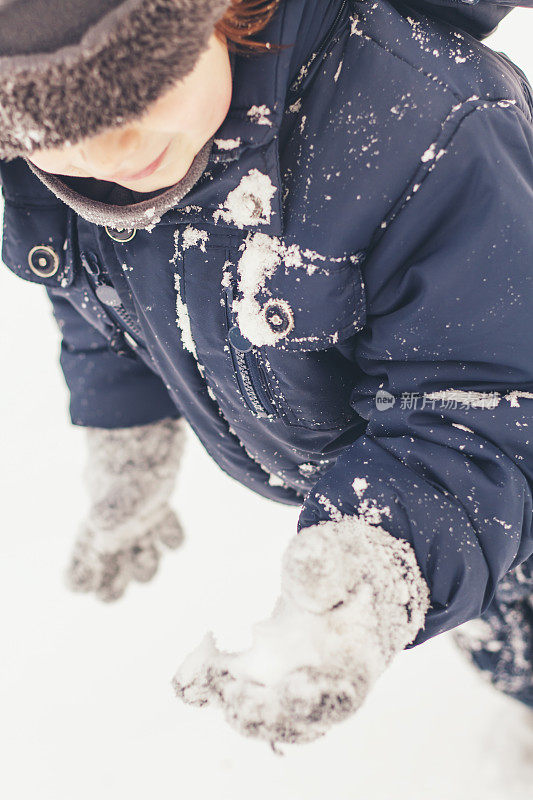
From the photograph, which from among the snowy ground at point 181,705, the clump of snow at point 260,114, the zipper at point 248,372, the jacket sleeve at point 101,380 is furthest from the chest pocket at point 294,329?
the snowy ground at point 181,705

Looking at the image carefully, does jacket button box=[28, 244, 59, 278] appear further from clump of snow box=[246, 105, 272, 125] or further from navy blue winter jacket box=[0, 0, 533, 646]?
clump of snow box=[246, 105, 272, 125]

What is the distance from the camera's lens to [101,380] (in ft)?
3.77

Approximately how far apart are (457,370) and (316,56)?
1.08 feet

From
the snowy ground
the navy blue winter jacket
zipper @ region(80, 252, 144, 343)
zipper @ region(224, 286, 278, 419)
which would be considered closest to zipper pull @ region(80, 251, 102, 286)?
zipper @ region(80, 252, 144, 343)

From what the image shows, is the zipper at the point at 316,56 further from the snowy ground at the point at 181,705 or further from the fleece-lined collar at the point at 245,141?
the snowy ground at the point at 181,705

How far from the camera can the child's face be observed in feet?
1.72

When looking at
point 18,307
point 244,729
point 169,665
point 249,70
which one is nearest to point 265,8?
point 249,70

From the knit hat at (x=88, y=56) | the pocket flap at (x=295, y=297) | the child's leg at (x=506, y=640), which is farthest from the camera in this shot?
the child's leg at (x=506, y=640)

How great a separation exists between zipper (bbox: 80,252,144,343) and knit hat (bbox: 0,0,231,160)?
14.2 inches

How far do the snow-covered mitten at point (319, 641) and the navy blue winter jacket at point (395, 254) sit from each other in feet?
A: 0.13

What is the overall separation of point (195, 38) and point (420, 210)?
10.0 inches

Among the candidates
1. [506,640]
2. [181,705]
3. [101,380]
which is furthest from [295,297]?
[181,705]

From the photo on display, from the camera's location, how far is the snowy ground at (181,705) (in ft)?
4.23

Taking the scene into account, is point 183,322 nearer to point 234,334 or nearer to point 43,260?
point 234,334
